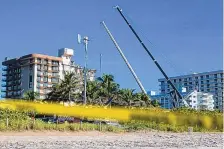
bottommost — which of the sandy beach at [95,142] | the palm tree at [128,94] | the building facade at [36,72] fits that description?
the sandy beach at [95,142]

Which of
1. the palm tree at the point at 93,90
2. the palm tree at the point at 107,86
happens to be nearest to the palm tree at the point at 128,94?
the palm tree at the point at 107,86

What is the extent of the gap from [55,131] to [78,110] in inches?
1126

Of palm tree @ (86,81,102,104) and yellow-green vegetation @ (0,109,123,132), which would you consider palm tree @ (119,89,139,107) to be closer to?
palm tree @ (86,81,102,104)

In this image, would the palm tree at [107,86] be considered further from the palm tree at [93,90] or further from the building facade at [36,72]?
the building facade at [36,72]

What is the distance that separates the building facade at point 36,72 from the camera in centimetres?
15300

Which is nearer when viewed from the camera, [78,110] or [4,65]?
[78,110]

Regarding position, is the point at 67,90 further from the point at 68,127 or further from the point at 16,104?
the point at 16,104

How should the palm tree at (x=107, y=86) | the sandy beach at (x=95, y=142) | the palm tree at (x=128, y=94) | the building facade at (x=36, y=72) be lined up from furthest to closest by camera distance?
the building facade at (x=36, y=72)
the palm tree at (x=128, y=94)
the palm tree at (x=107, y=86)
the sandy beach at (x=95, y=142)

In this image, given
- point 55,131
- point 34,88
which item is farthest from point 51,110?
point 34,88

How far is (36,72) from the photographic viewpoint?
154875mm

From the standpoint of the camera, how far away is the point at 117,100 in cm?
6812

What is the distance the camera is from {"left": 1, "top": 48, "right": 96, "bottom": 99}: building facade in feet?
502

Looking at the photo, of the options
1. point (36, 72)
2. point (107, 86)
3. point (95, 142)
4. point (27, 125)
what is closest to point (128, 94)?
point (107, 86)

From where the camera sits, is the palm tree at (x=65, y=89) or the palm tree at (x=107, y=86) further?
the palm tree at (x=107, y=86)
